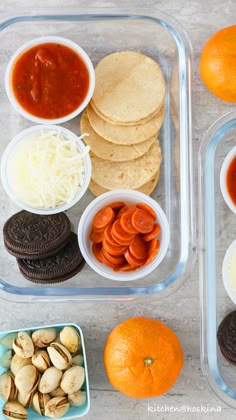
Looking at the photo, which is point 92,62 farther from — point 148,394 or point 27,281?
point 148,394

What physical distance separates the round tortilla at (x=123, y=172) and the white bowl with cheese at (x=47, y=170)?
0.17ft

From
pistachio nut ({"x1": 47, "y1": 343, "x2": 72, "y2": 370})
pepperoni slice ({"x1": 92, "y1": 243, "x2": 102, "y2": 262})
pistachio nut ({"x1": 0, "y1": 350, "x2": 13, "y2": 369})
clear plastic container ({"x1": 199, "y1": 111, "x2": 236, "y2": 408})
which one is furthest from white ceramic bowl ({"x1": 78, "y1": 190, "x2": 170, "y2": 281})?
pistachio nut ({"x1": 0, "y1": 350, "x2": 13, "y2": 369})

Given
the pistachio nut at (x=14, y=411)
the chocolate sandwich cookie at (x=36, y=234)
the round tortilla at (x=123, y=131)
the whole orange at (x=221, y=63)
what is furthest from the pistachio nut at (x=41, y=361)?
the whole orange at (x=221, y=63)

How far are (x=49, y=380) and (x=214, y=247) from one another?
552mm

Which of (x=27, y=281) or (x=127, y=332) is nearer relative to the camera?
(x=127, y=332)

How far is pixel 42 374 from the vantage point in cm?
175

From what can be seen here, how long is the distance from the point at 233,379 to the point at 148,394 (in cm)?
25

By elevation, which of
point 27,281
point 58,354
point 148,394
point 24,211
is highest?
point 24,211

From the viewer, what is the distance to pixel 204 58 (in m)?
1.77

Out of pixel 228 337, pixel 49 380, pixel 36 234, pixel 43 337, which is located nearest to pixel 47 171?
pixel 36 234

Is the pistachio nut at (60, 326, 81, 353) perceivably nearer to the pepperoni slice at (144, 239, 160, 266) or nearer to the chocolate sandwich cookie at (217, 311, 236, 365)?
the pepperoni slice at (144, 239, 160, 266)

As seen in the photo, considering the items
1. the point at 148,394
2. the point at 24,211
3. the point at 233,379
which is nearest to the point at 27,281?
the point at 24,211

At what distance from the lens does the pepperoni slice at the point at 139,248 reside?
1.73 metres

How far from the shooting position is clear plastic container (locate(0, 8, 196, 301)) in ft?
5.94
